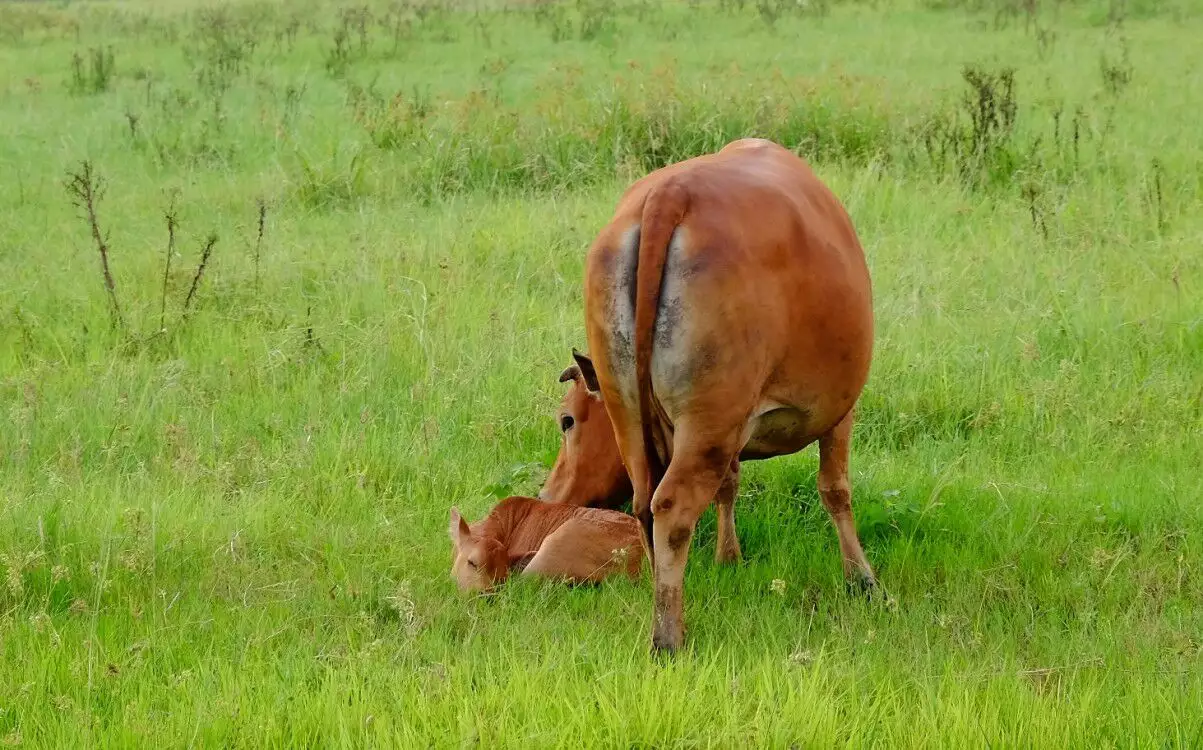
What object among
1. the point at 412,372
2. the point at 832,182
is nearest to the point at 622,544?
the point at 412,372

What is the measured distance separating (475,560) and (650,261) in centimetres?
128

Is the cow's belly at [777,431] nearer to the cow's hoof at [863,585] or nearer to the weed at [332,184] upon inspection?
the cow's hoof at [863,585]

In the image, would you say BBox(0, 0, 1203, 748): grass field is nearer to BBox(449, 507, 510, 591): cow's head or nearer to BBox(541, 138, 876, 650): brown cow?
BBox(449, 507, 510, 591): cow's head

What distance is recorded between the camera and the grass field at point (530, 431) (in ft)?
10.6

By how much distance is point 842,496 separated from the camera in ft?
13.5

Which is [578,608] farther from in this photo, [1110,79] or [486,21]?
[486,21]

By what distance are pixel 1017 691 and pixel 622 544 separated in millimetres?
1364

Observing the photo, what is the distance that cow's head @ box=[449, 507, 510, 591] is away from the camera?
13.2 feet

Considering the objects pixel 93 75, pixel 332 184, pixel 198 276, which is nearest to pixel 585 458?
pixel 198 276

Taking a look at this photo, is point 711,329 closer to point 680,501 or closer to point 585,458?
point 680,501

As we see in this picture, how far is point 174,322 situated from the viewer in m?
6.45

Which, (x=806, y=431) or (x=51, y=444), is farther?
(x=51, y=444)

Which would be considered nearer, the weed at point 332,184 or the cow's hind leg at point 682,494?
the cow's hind leg at point 682,494

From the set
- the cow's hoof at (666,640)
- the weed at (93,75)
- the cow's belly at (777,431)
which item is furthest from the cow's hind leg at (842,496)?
the weed at (93,75)
